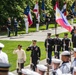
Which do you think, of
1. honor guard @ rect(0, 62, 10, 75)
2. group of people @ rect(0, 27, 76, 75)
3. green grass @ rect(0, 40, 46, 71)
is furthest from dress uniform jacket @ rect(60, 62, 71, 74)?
green grass @ rect(0, 40, 46, 71)

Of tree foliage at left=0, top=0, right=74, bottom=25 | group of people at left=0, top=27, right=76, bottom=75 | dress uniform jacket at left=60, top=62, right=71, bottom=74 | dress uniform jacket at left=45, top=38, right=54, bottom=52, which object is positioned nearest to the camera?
group of people at left=0, top=27, right=76, bottom=75

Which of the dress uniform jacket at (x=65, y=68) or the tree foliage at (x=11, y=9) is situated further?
the tree foliage at (x=11, y=9)

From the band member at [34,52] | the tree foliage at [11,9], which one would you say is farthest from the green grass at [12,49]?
the tree foliage at [11,9]

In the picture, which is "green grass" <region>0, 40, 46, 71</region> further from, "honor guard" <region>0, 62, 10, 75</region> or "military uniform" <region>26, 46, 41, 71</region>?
"honor guard" <region>0, 62, 10, 75</region>

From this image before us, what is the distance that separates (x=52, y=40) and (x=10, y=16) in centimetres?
1900

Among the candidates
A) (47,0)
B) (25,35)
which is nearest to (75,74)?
(25,35)

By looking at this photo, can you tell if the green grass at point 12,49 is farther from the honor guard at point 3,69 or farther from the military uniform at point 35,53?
the honor guard at point 3,69

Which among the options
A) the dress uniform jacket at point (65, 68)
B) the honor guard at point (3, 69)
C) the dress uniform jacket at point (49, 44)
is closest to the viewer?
the honor guard at point (3, 69)

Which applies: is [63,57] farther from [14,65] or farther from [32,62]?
[14,65]

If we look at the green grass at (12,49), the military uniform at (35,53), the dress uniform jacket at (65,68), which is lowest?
the green grass at (12,49)

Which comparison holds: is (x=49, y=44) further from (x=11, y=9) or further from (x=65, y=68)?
(x=11, y=9)

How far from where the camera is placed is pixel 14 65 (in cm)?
1769

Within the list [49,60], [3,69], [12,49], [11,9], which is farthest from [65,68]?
[11,9]

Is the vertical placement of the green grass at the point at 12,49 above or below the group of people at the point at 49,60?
below
